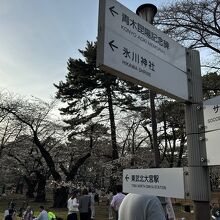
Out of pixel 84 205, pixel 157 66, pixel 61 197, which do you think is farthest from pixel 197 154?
pixel 61 197

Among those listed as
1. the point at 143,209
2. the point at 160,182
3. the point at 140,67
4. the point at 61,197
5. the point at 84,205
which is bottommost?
the point at 61,197

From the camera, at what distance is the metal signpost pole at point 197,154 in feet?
10.5

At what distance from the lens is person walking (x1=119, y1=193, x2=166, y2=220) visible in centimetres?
224

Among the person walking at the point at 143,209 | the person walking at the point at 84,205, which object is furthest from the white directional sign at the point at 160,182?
the person walking at the point at 84,205

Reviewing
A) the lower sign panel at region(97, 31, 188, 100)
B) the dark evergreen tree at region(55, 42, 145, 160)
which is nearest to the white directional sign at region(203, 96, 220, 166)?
the lower sign panel at region(97, 31, 188, 100)

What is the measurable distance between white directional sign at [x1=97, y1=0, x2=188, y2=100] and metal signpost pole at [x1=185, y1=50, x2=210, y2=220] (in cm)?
16

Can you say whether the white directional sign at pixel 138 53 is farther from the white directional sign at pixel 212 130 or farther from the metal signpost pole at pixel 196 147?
the white directional sign at pixel 212 130

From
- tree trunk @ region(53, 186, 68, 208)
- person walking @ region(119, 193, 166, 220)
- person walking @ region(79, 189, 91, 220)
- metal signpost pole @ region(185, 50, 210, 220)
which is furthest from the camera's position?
tree trunk @ region(53, 186, 68, 208)

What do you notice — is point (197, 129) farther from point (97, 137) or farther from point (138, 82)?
point (97, 137)

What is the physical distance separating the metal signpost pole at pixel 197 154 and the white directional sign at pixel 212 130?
0.22ft

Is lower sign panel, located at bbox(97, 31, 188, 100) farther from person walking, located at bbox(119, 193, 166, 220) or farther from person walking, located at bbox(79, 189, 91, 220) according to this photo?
person walking, located at bbox(79, 189, 91, 220)

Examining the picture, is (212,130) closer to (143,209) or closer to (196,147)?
(196,147)

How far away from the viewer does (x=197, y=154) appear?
10.8 feet

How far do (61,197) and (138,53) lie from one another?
2029cm
